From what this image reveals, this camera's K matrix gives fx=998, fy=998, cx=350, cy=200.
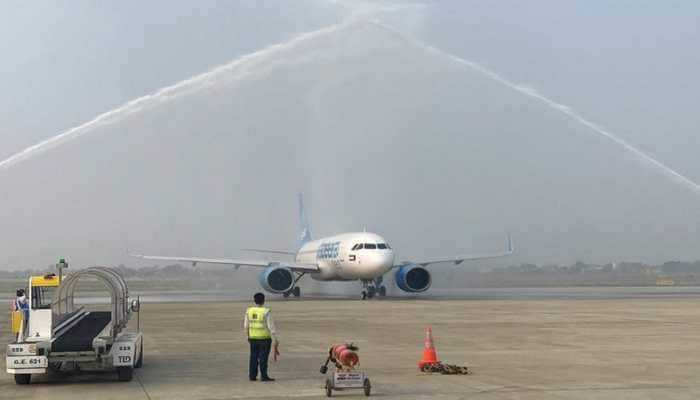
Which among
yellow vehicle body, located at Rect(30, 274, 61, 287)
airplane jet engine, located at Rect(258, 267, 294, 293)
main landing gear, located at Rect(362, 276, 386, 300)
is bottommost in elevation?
yellow vehicle body, located at Rect(30, 274, 61, 287)

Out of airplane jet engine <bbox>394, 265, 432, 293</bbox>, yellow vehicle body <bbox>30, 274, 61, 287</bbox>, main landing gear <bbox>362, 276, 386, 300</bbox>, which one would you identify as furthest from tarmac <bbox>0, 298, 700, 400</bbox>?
airplane jet engine <bbox>394, 265, 432, 293</bbox>

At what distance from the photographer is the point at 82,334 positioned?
1784 cm

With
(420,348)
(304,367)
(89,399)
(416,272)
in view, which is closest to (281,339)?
(420,348)

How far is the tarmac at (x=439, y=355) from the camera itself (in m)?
15.9

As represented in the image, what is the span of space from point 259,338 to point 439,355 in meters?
5.52

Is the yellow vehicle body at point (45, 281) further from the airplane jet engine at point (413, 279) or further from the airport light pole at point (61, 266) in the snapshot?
the airplane jet engine at point (413, 279)

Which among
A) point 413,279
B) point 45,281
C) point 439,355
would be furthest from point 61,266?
point 413,279

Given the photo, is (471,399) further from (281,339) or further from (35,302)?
(281,339)

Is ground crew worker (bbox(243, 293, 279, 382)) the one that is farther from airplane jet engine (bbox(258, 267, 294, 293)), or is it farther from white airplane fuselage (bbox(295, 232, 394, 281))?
airplane jet engine (bbox(258, 267, 294, 293))

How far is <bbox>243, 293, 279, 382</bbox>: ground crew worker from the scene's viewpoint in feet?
57.3

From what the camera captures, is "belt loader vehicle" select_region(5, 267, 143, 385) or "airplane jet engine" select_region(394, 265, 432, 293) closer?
"belt loader vehicle" select_region(5, 267, 143, 385)

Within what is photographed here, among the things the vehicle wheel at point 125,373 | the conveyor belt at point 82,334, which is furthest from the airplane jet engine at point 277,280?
the vehicle wheel at point 125,373

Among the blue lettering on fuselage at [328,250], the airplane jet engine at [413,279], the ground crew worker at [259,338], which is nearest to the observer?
the ground crew worker at [259,338]

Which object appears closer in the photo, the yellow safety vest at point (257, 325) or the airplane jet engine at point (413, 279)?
the yellow safety vest at point (257, 325)
